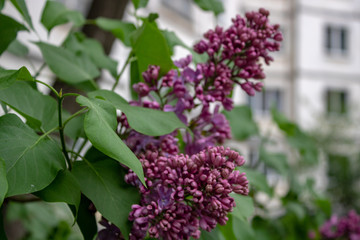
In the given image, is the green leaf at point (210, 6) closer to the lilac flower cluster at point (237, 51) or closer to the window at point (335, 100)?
the lilac flower cluster at point (237, 51)

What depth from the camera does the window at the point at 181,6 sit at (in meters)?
7.08

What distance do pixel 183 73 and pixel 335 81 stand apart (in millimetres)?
11507

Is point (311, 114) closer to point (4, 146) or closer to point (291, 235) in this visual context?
point (291, 235)

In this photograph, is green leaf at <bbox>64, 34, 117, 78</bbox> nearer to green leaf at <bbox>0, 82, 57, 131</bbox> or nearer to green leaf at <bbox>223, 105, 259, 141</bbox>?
green leaf at <bbox>0, 82, 57, 131</bbox>

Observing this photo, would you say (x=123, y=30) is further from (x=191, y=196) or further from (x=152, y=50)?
(x=191, y=196)

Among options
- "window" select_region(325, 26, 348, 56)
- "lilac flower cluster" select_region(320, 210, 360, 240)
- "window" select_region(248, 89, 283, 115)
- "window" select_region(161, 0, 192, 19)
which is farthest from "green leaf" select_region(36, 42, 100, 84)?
"window" select_region(325, 26, 348, 56)

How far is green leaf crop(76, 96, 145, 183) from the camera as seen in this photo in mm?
311

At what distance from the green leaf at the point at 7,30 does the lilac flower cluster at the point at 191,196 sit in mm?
223

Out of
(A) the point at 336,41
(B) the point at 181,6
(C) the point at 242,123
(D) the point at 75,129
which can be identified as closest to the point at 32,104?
(D) the point at 75,129

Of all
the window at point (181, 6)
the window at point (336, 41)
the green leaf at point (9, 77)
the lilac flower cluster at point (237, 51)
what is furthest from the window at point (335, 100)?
the green leaf at point (9, 77)

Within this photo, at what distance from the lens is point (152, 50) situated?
47 centimetres

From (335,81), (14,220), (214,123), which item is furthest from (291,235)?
(335,81)

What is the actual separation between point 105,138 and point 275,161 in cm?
95

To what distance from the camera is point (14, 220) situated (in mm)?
999
